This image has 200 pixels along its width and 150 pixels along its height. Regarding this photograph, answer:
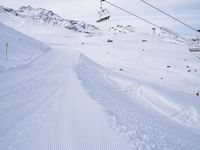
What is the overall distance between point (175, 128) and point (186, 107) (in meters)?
5.34

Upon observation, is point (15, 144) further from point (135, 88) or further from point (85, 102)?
point (135, 88)

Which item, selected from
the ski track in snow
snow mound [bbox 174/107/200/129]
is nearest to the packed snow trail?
the ski track in snow

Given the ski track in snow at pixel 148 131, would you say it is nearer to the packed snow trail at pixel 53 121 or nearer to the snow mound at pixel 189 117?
the packed snow trail at pixel 53 121

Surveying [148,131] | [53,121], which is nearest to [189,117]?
[148,131]

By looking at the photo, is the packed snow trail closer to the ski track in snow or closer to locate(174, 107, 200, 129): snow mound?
the ski track in snow

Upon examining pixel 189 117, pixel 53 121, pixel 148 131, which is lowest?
pixel 189 117

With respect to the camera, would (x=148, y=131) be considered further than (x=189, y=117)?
No

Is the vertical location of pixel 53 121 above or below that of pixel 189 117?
above

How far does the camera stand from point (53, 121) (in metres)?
9.34

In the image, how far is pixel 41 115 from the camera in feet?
32.4

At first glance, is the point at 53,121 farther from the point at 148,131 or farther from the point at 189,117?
the point at 189,117

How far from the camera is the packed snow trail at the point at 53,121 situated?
7913 mm

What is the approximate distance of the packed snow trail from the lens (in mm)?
7913

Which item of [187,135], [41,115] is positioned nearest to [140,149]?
[187,135]
